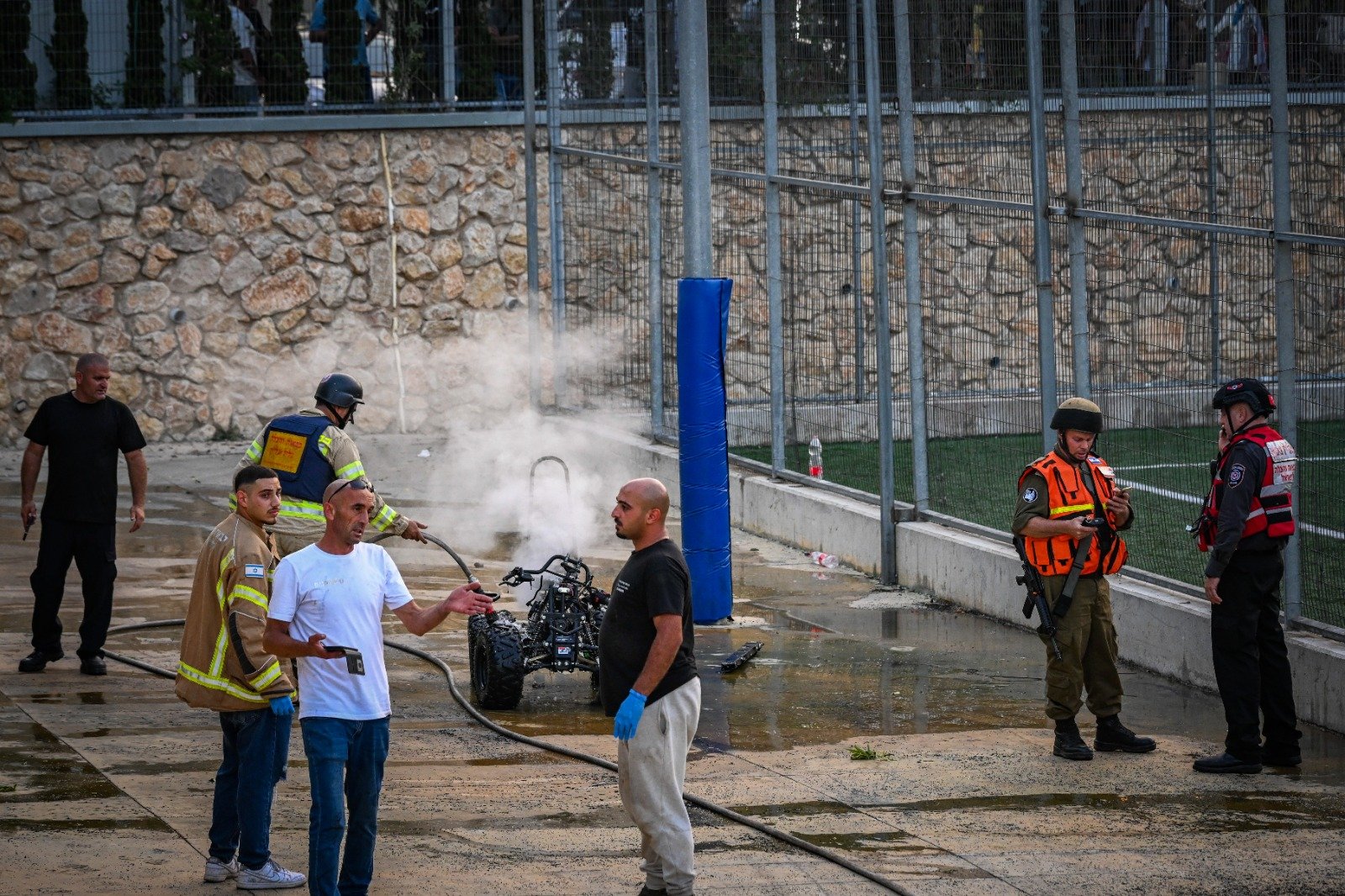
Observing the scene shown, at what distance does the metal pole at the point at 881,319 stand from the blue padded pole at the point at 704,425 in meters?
1.57

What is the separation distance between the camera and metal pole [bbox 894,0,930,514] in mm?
12805

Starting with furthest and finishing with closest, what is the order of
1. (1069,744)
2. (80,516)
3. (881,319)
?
(881,319) < (80,516) < (1069,744)

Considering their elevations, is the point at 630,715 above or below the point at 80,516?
below

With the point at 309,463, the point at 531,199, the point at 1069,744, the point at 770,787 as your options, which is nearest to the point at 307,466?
the point at 309,463

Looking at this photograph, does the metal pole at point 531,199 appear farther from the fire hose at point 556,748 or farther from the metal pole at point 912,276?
the fire hose at point 556,748

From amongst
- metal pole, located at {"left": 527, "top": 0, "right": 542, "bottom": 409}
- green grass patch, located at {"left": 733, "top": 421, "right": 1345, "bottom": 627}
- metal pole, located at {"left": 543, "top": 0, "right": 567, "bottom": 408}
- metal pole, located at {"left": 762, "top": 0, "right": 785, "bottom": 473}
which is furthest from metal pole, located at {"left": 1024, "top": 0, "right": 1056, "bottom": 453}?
metal pole, located at {"left": 527, "top": 0, "right": 542, "bottom": 409}

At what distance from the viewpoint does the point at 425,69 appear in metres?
21.0

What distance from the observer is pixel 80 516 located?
991 centimetres

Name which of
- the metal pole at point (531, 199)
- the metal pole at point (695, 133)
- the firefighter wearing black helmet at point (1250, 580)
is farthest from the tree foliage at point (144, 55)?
the firefighter wearing black helmet at point (1250, 580)

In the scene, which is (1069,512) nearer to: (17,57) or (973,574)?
(973,574)

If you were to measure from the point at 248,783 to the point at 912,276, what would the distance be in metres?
8.05

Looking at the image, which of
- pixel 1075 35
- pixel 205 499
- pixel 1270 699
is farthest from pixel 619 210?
pixel 1270 699

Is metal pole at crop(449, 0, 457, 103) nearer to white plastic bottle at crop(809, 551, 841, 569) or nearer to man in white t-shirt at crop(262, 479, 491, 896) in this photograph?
white plastic bottle at crop(809, 551, 841, 569)

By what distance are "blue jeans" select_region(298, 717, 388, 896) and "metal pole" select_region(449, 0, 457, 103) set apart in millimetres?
15947
